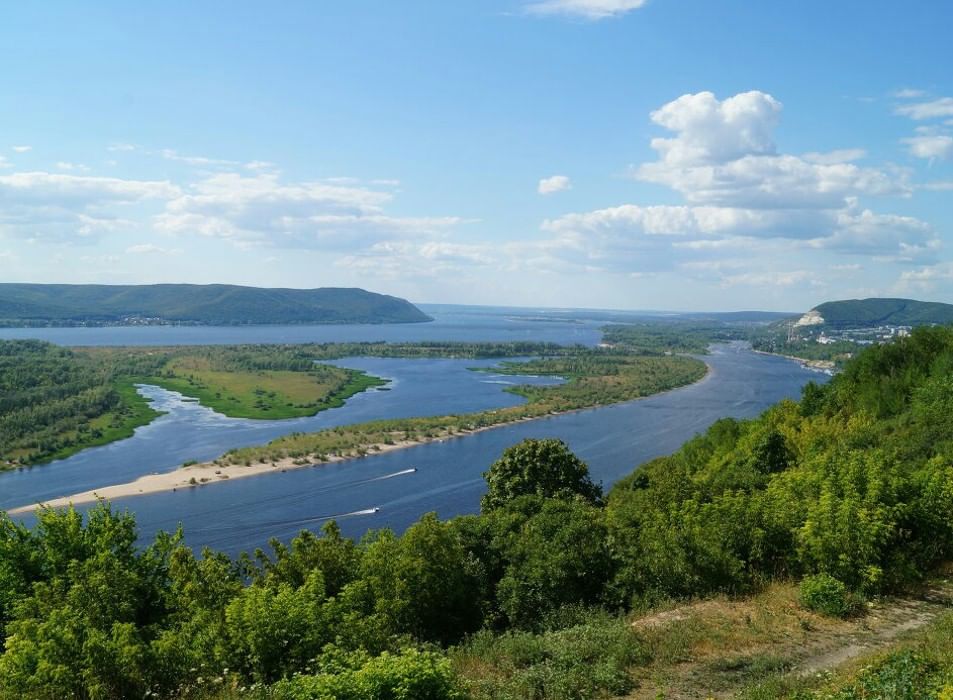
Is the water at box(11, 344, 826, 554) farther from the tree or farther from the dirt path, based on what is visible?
the dirt path

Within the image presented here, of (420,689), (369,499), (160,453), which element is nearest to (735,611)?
(420,689)

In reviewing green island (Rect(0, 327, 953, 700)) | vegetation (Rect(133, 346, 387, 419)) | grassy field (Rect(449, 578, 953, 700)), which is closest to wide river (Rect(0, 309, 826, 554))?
vegetation (Rect(133, 346, 387, 419))

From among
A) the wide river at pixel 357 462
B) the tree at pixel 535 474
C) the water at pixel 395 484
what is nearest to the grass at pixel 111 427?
the wide river at pixel 357 462

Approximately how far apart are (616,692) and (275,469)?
5400cm

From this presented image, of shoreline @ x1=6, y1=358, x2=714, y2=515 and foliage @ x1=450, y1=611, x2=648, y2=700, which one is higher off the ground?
foliage @ x1=450, y1=611, x2=648, y2=700

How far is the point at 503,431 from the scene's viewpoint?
253ft

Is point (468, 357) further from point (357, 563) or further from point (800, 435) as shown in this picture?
point (357, 563)

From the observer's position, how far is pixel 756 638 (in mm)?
11891

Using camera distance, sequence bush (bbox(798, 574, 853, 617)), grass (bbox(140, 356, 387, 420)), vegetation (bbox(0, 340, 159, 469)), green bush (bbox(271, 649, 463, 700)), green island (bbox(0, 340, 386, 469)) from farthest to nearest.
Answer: grass (bbox(140, 356, 387, 420)), green island (bbox(0, 340, 386, 469)), vegetation (bbox(0, 340, 159, 469)), bush (bbox(798, 574, 853, 617)), green bush (bbox(271, 649, 463, 700))

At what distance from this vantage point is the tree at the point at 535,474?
31.3m

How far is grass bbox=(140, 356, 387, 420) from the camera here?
9094cm

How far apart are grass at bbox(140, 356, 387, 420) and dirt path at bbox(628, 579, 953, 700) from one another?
78.4m

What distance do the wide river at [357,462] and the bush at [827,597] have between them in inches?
1358

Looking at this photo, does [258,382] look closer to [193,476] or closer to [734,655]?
[193,476]
